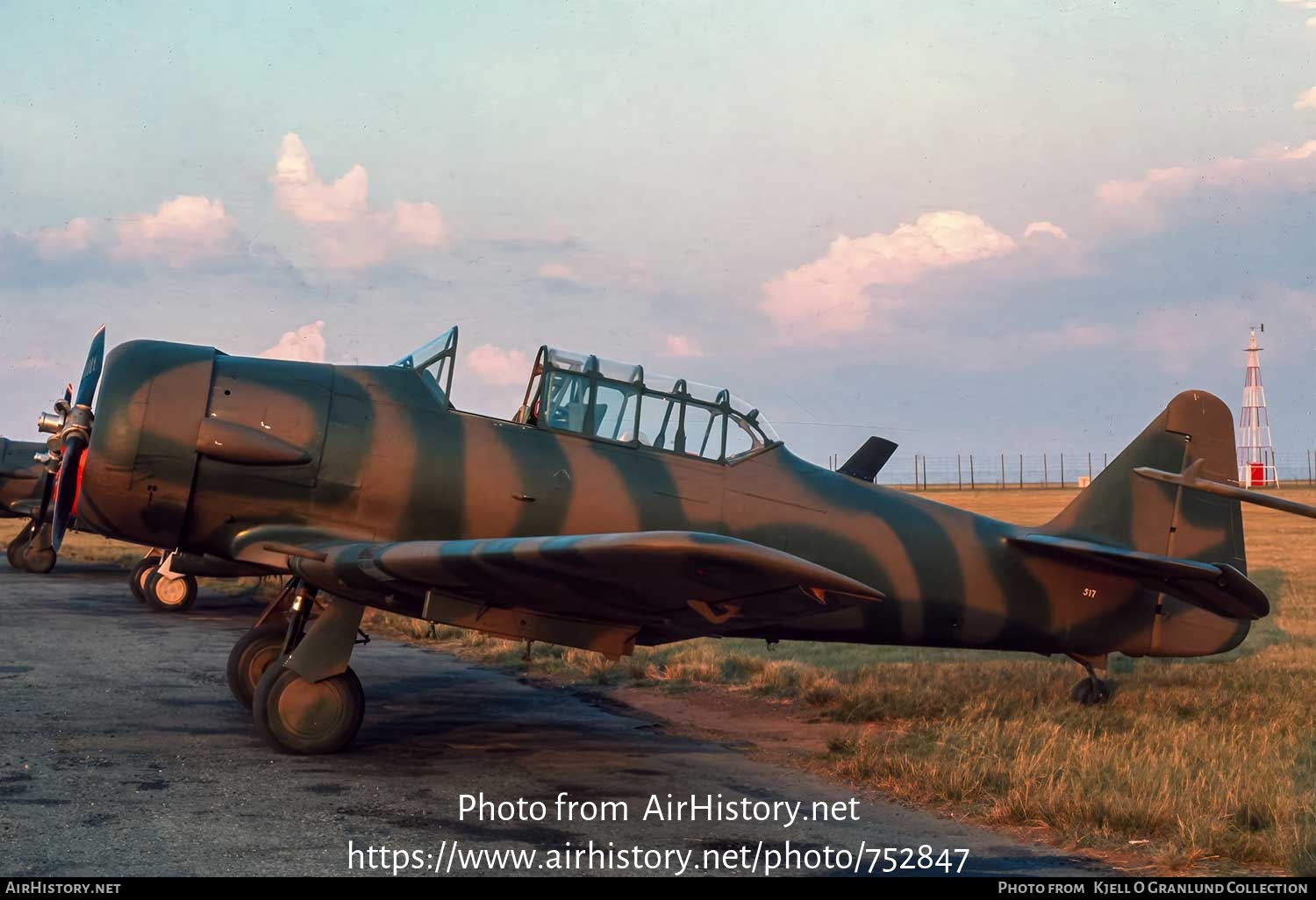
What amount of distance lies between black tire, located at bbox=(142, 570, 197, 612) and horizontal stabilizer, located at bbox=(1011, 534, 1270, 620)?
12.4m

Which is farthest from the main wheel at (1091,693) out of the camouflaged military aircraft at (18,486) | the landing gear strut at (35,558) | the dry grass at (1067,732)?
the camouflaged military aircraft at (18,486)

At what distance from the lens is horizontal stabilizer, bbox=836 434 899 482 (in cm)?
1005

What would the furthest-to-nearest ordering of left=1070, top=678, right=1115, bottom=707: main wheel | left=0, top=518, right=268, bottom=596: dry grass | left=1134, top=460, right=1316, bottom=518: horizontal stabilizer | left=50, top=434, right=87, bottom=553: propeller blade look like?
left=0, top=518, right=268, bottom=596: dry grass, left=1070, top=678, right=1115, bottom=707: main wheel, left=50, top=434, right=87, bottom=553: propeller blade, left=1134, top=460, right=1316, bottom=518: horizontal stabilizer

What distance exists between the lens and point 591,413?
825 cm

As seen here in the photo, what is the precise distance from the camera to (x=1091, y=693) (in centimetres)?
977

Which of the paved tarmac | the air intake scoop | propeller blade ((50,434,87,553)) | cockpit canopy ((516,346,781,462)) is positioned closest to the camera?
the paved tarmac

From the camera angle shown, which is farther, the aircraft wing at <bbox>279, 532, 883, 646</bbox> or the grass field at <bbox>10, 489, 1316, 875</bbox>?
the grass field at <bbox>10, 489, 1316, 875</bbox>

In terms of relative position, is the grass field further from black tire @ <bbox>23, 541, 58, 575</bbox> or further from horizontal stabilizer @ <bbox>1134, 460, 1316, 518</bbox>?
black tire @ <bbox>23, 541, 58, 575</bbox>

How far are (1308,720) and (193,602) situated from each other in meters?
14.9

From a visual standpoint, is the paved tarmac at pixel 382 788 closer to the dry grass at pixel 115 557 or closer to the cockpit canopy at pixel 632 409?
the cockpit canopy at pixel 632 409

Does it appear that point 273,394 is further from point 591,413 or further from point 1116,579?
point 1116,579

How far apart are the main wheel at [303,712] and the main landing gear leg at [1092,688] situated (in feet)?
Result: 19.2

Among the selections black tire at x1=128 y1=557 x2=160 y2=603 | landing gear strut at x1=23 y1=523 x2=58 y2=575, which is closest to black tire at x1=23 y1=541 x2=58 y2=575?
landing gear strut at x1=23 y1=523 x2=58 y2=575
